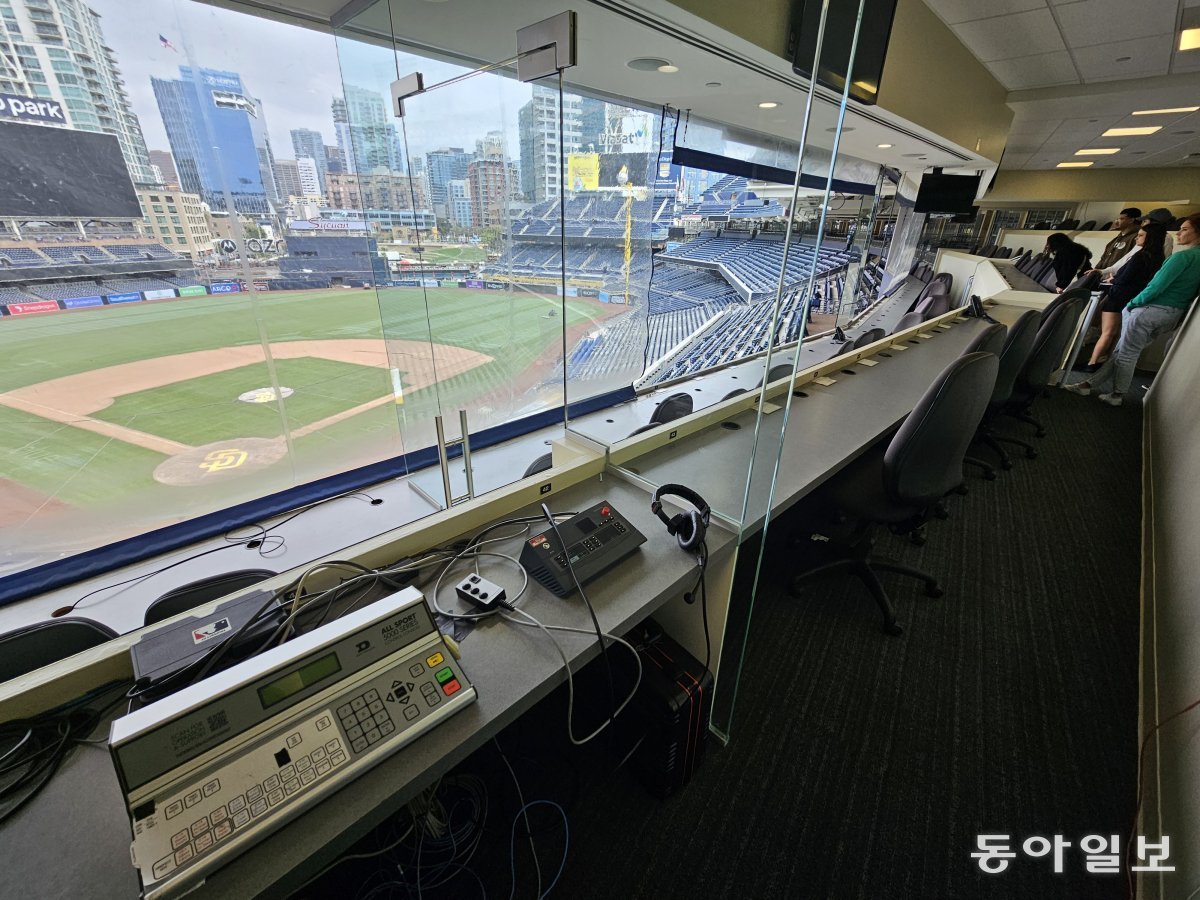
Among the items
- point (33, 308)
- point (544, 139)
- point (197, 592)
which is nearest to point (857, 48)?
point (544, 139)

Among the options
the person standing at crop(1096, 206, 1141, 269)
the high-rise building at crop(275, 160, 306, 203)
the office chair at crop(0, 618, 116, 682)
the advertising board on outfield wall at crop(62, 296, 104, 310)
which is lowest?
the office chair at crop(0, 618, 116, 682)

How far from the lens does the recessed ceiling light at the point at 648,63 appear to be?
2580mm

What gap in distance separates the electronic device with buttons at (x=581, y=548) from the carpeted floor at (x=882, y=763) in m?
0.73

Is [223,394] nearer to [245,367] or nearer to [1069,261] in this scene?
[245,367]

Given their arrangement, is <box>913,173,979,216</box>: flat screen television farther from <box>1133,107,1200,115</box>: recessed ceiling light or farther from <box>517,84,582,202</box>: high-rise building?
<box>517,84,582,202</box>: high-rise building

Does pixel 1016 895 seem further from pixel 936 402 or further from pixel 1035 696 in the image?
pixel 936 402

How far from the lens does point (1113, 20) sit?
2982 mm

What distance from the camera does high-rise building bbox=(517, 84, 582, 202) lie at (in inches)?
87.3

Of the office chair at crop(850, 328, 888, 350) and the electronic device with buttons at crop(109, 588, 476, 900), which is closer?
the electronic device with buttons at crop(109, 588, 476, 900)

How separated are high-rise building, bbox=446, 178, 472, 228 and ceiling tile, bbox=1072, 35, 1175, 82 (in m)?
4.76

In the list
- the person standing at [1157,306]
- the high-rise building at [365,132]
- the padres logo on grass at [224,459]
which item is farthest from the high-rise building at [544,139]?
the person standing at [1157,306]

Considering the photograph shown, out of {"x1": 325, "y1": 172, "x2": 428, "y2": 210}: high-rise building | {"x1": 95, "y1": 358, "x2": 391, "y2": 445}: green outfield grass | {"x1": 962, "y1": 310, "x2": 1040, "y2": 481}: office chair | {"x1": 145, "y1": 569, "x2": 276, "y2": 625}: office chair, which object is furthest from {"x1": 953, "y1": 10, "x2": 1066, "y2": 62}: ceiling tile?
{"x1": 95, "y1": 358, "x2": 391, "y2": 445}: green outfield grass

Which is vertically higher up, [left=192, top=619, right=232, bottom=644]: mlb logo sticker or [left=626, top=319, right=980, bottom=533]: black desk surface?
[left=192, top=619, right=232, bottom=644]: mlb logo sticker

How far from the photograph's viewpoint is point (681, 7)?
1.93 metres
